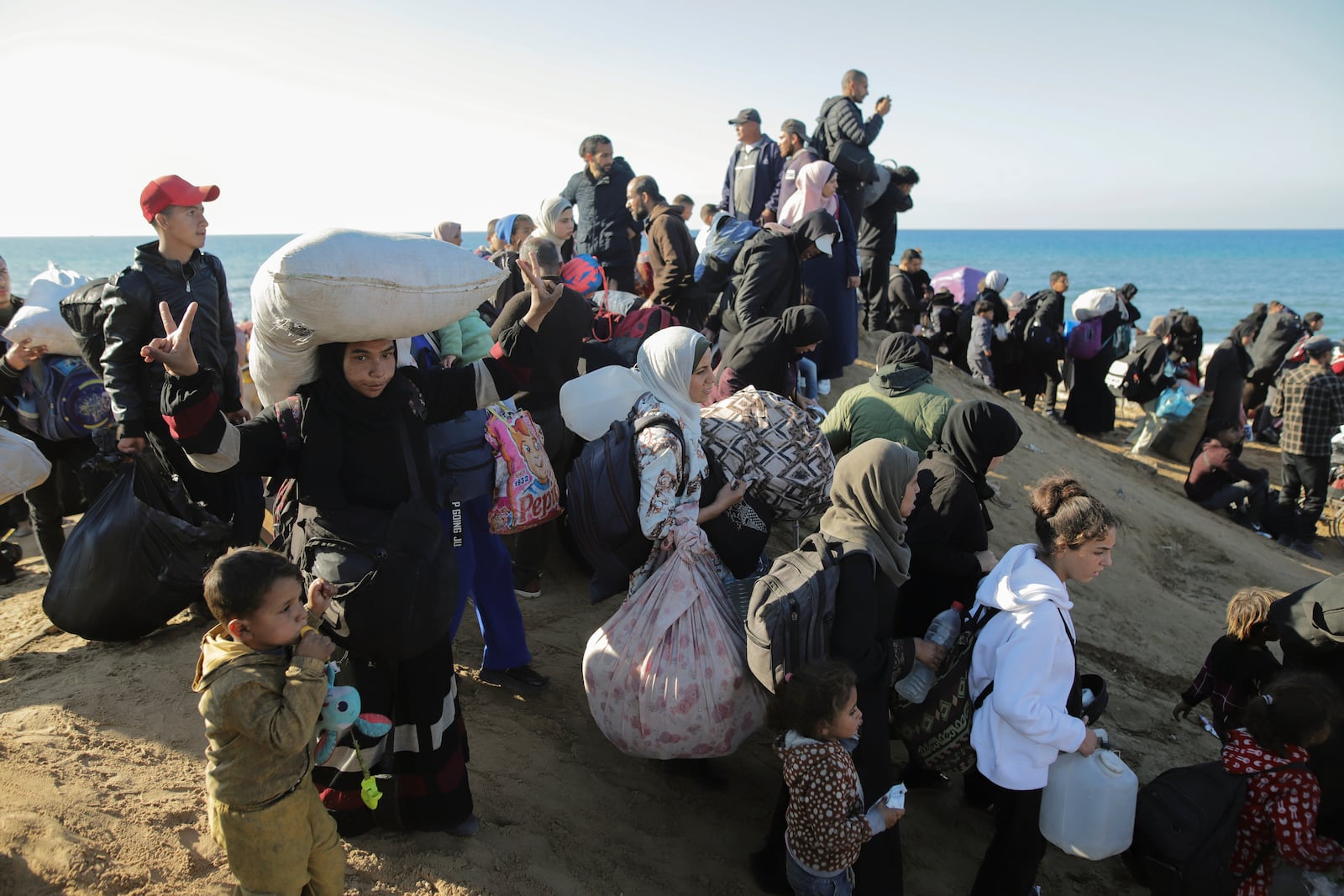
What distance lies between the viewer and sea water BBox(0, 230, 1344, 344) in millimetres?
47281

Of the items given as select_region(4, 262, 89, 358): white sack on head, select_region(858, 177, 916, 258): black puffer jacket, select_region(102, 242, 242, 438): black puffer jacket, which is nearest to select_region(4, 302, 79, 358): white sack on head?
select_region(4, 262, 89, 358): white sack on head

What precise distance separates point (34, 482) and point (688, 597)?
10.9ft

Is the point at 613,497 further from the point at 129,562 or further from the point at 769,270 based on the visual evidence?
the point at 769,270

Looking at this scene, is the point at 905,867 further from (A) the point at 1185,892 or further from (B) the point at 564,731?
(B) the point at 564,731

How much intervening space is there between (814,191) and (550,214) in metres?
2.26

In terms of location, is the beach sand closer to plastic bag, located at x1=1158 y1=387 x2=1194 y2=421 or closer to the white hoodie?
the white hoodie

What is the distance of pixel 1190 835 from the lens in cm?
286

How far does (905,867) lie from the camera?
335cm

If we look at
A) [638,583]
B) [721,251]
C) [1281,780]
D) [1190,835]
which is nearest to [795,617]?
[638,583]

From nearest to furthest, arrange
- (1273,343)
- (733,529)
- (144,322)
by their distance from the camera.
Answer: (733,529) < (144,322) < (1273,343)

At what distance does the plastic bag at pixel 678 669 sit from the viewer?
2857mm

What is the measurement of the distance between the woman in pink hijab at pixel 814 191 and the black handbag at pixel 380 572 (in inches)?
198

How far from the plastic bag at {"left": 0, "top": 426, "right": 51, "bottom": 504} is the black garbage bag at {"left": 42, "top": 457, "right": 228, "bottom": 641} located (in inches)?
13.2

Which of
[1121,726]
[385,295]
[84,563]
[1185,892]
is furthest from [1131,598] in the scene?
[84,563]
